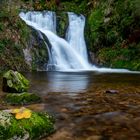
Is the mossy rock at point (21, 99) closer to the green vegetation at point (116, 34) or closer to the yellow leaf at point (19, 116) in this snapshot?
the yellow leaf at point (19, 116)

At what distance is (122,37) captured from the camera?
25750 mm

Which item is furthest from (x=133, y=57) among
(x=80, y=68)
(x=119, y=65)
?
(x=80, y=68)

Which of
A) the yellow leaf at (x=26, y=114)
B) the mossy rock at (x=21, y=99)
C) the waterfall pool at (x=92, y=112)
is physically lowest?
the waterfall pool at (x=92, y=112)

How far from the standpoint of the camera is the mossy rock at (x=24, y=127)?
5.57 meters

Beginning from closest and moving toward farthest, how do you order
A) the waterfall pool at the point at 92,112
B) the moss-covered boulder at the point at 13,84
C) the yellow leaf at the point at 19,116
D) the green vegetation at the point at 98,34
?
the yellow leaf at the point at 19,116 < the waterfall pool at the point at 92,112 < the moss-covered boulder at the point at 13,84 < the green vegetation at the point at 98,34

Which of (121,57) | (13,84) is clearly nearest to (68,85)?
(13,84)

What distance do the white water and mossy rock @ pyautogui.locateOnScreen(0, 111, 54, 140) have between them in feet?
54.5

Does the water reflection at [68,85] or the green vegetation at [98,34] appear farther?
the green vegetation at [98,34]

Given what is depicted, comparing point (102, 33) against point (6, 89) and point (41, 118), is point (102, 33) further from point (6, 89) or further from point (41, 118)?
point (41, 118)

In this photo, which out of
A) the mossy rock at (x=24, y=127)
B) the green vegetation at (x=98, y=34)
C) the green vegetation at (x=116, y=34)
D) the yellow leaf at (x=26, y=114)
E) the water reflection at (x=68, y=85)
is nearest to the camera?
the mossy rock at (x=24, y=127)

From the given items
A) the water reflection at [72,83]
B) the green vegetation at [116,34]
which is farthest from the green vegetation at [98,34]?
the water reflection at [72,83]

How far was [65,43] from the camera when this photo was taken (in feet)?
86.9

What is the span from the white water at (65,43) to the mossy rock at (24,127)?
16.6 meters

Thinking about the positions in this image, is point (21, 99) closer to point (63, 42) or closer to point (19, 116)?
point (19, 116)
